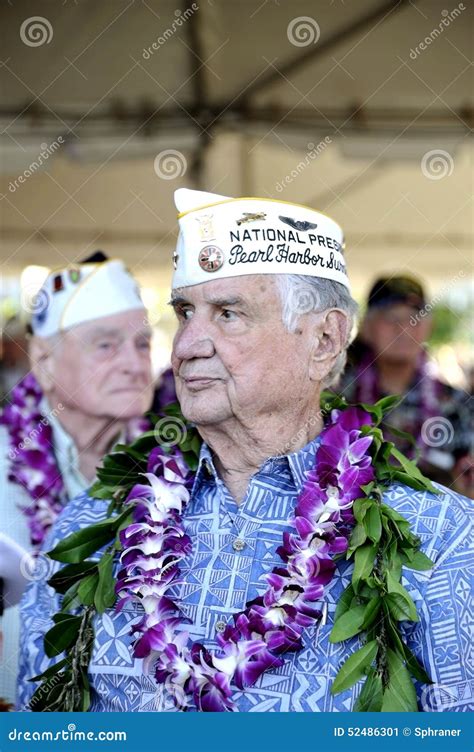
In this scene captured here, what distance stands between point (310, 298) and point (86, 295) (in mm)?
1610

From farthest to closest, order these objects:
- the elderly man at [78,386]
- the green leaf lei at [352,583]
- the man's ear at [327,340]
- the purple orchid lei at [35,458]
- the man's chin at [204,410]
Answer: the elderly man at [78,386], the purple orchid lei at [35,458], the man's ear at [327,340], the man's chin at [204,410], the green leaf lei at [352,583]

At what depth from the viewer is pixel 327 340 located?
233 centimetres

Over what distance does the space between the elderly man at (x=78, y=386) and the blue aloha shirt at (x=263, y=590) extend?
119 centimetres

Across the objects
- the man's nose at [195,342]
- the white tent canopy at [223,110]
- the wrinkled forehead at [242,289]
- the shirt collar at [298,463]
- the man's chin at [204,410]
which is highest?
the white tent canopy at [223,110]

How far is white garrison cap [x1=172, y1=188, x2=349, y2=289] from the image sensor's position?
7.29ft

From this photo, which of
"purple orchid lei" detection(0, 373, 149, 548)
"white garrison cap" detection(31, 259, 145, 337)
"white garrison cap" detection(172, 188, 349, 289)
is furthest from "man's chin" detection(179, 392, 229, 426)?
"white garrison cap" detection(31, 259, 145, 337)

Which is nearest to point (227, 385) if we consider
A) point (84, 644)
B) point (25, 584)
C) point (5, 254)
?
point (84, 644)

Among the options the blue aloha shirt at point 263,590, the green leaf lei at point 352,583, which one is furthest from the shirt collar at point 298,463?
the green leaf lei at point 352,583

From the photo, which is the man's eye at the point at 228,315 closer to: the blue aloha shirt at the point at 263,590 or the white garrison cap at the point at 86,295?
the blue aloha shirt at the point at 263,590

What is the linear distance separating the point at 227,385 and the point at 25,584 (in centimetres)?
125

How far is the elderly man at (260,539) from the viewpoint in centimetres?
202

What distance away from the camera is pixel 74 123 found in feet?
16.0

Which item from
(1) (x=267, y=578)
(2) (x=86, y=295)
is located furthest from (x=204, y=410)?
(2) (x=86, y=295)

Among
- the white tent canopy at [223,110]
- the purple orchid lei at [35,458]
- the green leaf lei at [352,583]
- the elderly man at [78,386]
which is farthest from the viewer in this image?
the white tent canopy at [223,110]
